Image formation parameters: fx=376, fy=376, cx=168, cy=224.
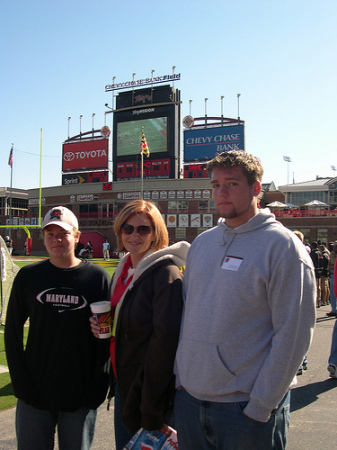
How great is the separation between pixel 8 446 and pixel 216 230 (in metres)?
2.75

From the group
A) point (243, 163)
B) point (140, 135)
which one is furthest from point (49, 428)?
point (140, 135)

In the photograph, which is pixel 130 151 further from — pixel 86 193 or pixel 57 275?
pixel 57 275

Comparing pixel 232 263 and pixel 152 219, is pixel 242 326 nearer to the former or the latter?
pixel 232 263

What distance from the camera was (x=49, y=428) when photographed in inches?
93.9

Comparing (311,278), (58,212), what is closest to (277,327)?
(311,278)

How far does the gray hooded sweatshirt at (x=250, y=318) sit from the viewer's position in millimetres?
1724

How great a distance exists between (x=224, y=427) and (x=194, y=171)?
4864 cm

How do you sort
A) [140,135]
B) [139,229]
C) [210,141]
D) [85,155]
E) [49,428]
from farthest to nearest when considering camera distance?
[85,155]
[140,135]
[210,141]
[139,229]
[49,428]

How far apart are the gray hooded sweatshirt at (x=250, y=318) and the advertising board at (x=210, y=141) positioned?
4461cm

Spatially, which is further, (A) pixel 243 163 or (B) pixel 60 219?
(B) pixel 60 219

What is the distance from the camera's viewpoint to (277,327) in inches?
69.5

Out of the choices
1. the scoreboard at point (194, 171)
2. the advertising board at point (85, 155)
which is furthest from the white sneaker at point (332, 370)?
the advertising board at point (85, 155)

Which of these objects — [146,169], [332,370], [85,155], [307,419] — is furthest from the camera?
[85,155]

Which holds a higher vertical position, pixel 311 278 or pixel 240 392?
pixel 311 278
